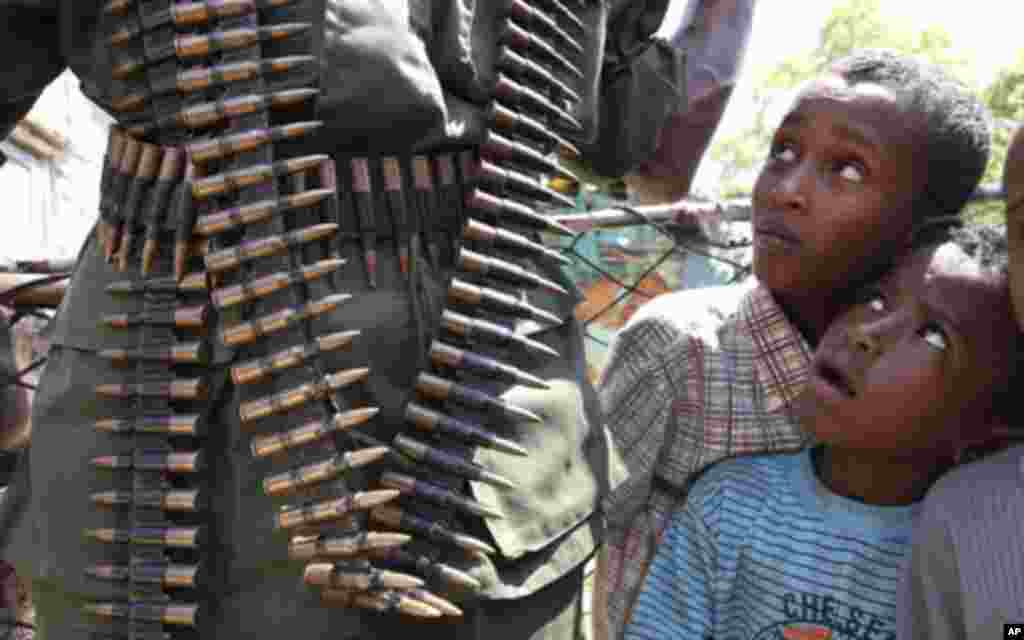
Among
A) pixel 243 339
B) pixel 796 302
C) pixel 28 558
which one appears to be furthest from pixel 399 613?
pixel 796 302

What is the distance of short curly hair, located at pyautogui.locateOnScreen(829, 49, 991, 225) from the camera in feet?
7.13

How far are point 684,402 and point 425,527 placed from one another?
70 centimetres

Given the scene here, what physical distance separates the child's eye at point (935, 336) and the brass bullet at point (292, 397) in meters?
1.00

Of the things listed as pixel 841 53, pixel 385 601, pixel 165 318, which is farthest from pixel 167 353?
pixel 841 53

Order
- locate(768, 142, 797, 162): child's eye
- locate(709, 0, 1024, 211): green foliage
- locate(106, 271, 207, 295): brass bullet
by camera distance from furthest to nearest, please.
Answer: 1. locate(709, 0, 1024, 211): green foliage
2. locate(768, 142, 797, 162): child's eye
3. locate(106, 271, 207, 295): brass bullet

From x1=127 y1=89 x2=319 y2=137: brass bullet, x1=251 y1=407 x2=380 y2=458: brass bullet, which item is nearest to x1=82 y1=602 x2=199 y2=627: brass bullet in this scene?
x1=251 y1=407 x2=380 y2=458: brass bullet

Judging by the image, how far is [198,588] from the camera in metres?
1.75

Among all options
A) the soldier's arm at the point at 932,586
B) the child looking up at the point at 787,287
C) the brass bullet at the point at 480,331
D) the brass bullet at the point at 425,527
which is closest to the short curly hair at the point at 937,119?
the child looking up at the point at 787,287

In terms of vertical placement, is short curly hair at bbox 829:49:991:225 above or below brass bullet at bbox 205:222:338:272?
above

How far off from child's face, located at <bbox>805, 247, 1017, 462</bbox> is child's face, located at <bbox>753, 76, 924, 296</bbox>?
0.14m

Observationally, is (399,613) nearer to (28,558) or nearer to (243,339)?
(243,339)

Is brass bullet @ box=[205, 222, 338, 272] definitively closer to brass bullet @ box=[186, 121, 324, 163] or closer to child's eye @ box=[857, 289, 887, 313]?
brass bullet @ box=[186, 121, 324, 163]

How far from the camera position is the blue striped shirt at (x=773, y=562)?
6.61 ft

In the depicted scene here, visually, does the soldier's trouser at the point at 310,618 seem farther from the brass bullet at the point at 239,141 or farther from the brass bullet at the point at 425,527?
the brass bullet at the point at 239,141
